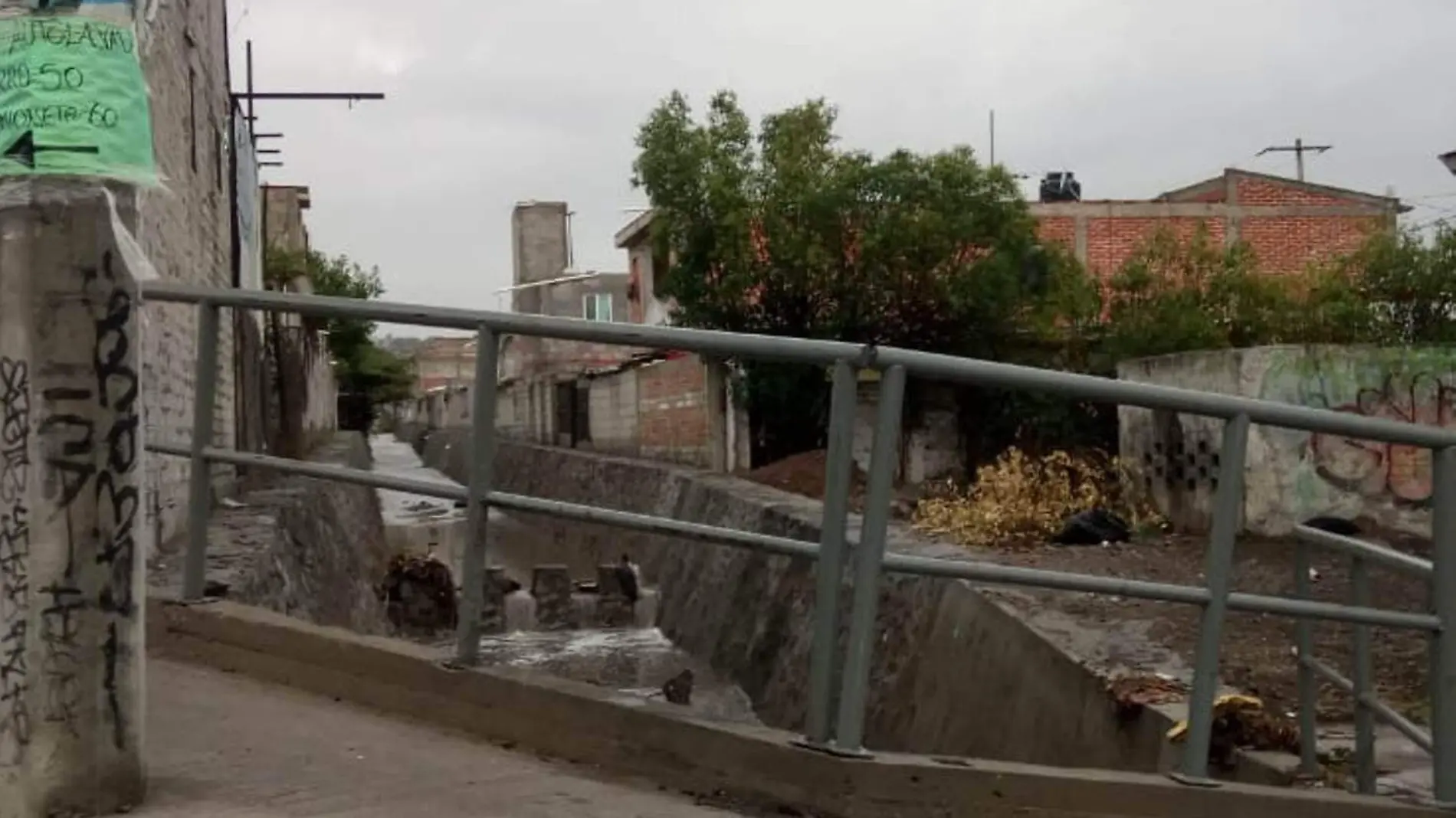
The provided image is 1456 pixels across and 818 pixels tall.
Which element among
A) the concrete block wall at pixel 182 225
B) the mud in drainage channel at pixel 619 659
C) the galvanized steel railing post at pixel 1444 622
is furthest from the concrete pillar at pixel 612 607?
the galvanized steel railing post at pixel 1444 622

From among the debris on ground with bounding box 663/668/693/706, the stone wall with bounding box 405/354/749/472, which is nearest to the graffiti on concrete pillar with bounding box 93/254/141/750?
the debris on ground with bounding box 663/668/693/706

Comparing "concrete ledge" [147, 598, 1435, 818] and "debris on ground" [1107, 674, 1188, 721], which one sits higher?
"concrete ledge" [147, 598, 1435, 818]

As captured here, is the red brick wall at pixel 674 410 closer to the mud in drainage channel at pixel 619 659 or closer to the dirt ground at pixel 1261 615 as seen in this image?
the mud in drainage channel at pixel 619 659

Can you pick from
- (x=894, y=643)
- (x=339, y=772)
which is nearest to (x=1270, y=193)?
(x=894, y=643)

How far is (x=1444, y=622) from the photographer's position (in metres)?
4.45

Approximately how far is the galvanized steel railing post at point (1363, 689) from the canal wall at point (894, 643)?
3.66 feet

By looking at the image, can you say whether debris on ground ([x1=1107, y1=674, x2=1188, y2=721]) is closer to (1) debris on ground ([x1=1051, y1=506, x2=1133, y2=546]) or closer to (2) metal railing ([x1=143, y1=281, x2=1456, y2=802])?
(2) metal railing ([x1=143, y1=281, x2=1456, y2=802])

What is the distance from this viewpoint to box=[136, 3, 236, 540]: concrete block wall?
9.06m

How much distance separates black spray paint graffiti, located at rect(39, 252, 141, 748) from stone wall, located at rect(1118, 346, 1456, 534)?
1068 centimetres

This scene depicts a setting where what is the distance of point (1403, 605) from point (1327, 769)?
4.28m

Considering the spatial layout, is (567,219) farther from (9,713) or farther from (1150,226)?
(9,713)

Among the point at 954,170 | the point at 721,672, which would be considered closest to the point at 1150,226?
the point at 954,170

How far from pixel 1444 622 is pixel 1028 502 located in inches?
350

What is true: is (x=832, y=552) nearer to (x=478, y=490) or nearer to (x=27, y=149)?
(x=478, y=490)
